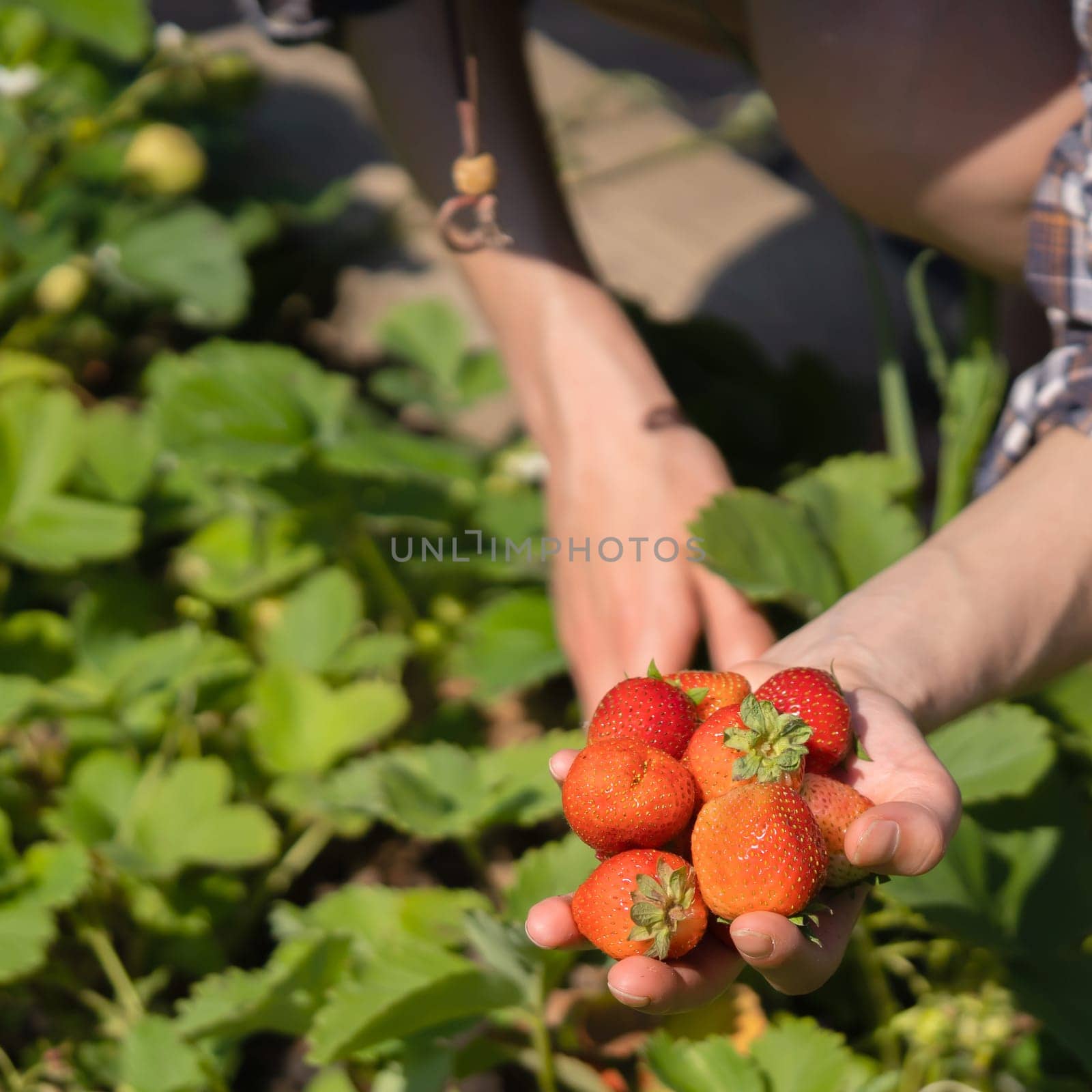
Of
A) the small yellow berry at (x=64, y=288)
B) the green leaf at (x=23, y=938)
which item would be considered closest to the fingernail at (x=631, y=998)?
the green leaf at (x=23, y=938)

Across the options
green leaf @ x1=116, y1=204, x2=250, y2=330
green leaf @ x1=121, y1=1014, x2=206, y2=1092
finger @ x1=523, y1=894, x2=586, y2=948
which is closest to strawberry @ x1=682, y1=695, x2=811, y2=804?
finger @ x1=523, y1=894, x2=586, y2=948

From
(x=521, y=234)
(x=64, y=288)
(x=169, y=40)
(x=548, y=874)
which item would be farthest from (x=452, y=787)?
(x=169, y=40)

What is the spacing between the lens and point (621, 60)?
3.04 m

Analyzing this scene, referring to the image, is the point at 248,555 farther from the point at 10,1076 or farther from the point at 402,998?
the point at 402,998

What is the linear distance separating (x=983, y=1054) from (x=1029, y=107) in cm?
82

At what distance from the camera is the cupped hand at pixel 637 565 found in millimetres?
1095

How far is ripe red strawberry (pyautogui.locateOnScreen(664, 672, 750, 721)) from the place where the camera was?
2.61 ft

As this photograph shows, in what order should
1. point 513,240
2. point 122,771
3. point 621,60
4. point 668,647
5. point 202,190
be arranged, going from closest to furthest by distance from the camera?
point 668,647, point 122,771, point 513,240, point 202,190, point 621,60

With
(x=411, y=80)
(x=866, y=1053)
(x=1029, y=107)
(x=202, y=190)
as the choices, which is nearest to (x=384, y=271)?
(x=202, y=190)

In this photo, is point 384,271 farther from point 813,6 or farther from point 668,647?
point 668,647

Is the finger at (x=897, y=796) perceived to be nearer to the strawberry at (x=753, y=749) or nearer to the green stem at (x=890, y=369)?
the strawberry at (x=753, y=749)

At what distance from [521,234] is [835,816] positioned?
821mm

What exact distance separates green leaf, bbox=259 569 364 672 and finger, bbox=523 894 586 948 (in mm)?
631

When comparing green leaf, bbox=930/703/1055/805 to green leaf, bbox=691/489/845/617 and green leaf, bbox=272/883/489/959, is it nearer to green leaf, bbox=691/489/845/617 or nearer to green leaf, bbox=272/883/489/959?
green leaf, bbox=691/489/845/617
